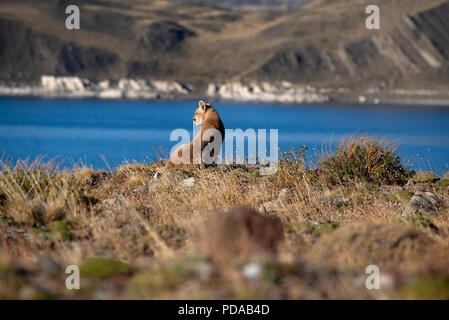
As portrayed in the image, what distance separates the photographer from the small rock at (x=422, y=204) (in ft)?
33.6

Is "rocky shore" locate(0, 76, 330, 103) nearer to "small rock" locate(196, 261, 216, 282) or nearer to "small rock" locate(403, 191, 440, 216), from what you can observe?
"small rock" locate(403, 191, 440, 216)

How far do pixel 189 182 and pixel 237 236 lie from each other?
20.4ft

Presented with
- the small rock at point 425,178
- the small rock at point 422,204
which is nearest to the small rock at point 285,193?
the small rock at point 422,204

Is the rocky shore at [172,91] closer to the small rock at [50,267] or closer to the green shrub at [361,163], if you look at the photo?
the green shrub at [361,163]

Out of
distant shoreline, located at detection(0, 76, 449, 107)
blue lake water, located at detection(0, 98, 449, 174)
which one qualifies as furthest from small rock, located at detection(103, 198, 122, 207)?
distant shoreline, located at detection(0, 76, 449, 107)

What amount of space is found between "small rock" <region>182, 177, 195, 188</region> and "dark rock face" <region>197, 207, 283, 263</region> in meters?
5.77

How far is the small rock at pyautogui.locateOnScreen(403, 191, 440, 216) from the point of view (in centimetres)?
1023

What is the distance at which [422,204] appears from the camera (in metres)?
10.5

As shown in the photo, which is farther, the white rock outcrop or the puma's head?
the white rock outcrop

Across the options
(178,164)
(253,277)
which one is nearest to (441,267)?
(253,277)

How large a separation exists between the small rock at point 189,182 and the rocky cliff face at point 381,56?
178 m

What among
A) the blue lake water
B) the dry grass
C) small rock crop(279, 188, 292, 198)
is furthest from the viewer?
the blue lake water

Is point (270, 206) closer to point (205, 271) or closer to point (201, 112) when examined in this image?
point (201, 112)
